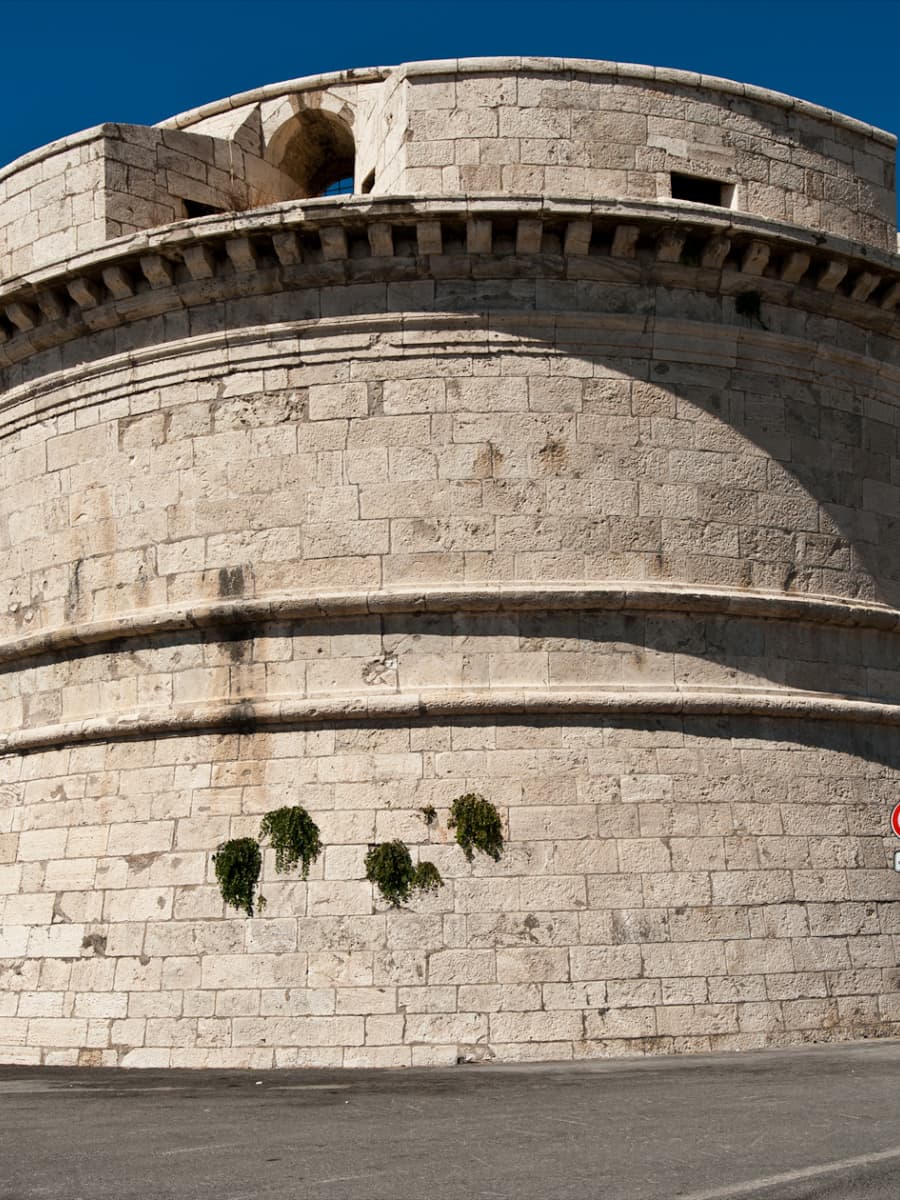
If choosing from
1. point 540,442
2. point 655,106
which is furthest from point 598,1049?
point 655,106

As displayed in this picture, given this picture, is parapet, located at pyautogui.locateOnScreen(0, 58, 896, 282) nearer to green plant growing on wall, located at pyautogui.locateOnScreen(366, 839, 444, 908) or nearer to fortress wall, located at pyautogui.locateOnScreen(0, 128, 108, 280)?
fortress wall, located at pyautogui.locateOnScreen(0, 128, 108, 280)

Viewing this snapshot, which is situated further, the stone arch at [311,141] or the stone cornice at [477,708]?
the stone arch at [311,141]

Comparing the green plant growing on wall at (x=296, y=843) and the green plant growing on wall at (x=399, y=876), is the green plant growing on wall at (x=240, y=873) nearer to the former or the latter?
the green plant growing on wall at (x=296, y=843)

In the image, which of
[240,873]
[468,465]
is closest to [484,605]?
[468,465]

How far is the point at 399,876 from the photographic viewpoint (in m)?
9.45

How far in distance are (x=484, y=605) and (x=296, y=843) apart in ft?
6.50

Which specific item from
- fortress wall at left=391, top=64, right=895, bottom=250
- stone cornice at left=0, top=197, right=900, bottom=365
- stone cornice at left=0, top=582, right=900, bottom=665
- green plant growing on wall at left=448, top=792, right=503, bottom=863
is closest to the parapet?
fortress wall at left=391, top=64, right=895, bottom=250

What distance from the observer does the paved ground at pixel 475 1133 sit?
5082 mm

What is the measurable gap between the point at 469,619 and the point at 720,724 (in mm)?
1836

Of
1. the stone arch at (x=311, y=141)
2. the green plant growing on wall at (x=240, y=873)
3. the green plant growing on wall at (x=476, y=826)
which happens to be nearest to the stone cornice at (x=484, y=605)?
the green plant growing on wall at (x=476, y=826)

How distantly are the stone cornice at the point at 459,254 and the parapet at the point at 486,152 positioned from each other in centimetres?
23

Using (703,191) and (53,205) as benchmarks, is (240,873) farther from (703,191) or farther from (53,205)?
(703,191)

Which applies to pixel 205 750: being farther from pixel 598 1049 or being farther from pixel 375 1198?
pixel 375 1198

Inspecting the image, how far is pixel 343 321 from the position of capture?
410 inches
